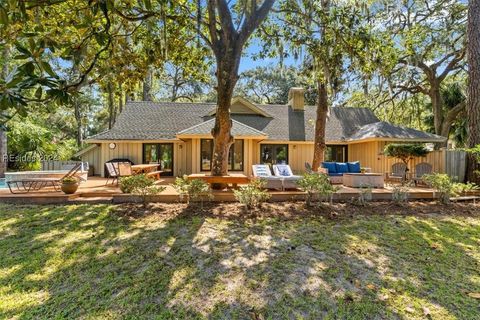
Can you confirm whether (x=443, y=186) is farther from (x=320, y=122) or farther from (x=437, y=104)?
(x=437, y=104)

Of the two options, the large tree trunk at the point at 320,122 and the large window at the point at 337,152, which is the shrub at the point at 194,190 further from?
the large window at the point at 337,152

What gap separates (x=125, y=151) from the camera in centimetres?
1501

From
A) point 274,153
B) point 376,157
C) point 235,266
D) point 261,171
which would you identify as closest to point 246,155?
point 274,153

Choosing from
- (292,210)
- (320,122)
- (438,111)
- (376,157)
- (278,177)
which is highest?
(438,111)

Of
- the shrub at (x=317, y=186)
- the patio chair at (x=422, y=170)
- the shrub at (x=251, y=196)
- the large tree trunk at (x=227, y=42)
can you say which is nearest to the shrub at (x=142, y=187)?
the shrub at (x=251, y=196)

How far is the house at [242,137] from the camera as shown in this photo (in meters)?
14.5

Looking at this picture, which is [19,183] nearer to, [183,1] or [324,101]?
[183,1]

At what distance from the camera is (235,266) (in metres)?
4.26

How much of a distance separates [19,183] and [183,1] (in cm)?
757

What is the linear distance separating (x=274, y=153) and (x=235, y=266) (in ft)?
41.0

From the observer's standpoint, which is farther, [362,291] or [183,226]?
[183,226]

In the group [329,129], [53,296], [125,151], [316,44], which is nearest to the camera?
[53,296]

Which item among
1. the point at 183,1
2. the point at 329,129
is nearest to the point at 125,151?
the point at 183,1

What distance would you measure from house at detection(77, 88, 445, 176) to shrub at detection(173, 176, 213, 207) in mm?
6282
